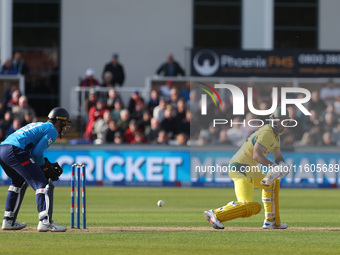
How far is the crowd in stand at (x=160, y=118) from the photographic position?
78.3 feet

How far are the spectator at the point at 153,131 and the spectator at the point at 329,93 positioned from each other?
197 inches

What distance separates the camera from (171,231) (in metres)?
13.4

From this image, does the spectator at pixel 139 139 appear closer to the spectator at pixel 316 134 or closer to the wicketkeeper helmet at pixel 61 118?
the spectator at pixel 316 134

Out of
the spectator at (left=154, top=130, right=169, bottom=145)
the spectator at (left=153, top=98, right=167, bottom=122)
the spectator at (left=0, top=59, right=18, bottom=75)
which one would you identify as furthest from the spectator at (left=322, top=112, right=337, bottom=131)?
the spectator at (left=0, top=59, right=18, bottom=75)

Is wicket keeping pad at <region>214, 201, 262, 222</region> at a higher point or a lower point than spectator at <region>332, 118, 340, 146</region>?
lower

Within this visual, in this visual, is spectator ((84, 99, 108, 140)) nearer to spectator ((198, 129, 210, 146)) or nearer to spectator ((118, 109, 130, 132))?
spectator ((118, 109, 130, 132))

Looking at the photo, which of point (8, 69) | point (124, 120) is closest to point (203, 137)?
point (124, 120)

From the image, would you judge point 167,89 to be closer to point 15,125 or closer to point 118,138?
point 118,138

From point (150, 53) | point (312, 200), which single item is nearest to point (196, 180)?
point (312, 200)

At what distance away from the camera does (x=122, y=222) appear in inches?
595

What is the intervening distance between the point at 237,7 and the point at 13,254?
24338mm

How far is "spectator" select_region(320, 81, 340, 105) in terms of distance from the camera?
2494 cm

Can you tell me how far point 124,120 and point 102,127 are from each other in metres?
0.70

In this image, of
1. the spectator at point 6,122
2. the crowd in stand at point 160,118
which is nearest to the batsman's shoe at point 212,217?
the crowd in stand at point 160,118
